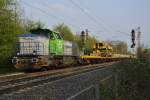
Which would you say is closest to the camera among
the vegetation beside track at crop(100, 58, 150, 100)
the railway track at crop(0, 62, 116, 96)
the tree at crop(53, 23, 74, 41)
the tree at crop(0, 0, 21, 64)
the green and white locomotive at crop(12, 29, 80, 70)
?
the vegetation beside track at crop(100, 58, 150, 100)

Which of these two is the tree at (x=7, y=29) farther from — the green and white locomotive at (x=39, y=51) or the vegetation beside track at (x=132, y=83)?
the vegetation beside track at (x=132, y=83)

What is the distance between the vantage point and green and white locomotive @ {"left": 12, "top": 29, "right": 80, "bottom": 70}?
27680 mm

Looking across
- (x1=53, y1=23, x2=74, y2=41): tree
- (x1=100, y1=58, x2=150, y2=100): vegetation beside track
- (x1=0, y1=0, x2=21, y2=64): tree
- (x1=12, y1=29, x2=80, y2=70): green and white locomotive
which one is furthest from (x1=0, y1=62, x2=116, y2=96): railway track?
(x1=53, y1=23, x2=74, y2=41): tree

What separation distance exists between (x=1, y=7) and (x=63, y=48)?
843cm

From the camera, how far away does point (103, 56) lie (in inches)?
2250

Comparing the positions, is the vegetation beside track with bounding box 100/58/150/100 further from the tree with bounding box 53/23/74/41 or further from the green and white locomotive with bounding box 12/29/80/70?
the tree with bounding box 53/23/74/41

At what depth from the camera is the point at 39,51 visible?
29.2 metres

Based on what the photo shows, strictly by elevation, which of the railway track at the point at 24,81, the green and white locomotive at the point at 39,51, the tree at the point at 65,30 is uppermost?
the tree at the point at 65,30

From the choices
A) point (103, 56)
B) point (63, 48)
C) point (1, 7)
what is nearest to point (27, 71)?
point (63, 48)

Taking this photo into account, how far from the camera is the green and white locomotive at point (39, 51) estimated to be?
27.7m

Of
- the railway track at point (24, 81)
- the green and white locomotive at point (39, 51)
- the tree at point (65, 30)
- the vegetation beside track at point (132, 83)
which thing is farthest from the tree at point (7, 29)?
the tree at point (65, 30)

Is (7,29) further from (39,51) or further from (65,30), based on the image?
(65,30)

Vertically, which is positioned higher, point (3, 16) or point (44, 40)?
point (3, 16)

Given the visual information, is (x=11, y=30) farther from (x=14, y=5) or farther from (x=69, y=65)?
(x=69, y=65)
